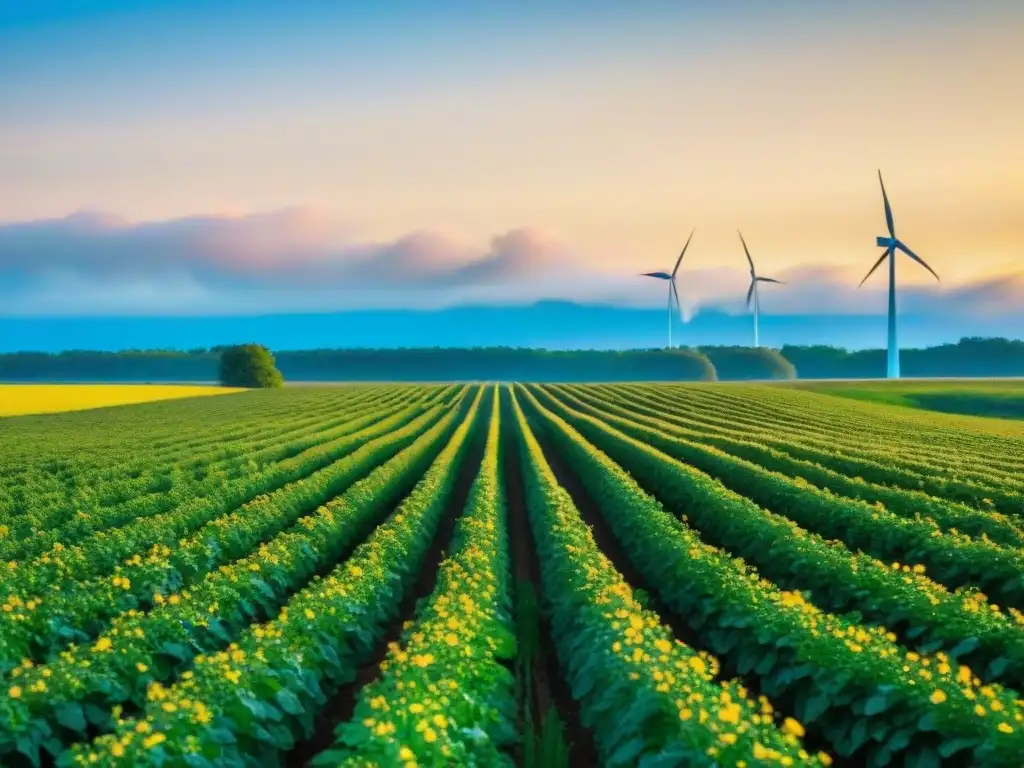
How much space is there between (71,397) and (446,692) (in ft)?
284

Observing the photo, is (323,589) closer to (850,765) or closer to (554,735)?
(554,735)

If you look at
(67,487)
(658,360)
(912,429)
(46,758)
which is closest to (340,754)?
(46,758)

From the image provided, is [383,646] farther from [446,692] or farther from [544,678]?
[446,692]

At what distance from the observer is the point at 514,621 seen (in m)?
13.1

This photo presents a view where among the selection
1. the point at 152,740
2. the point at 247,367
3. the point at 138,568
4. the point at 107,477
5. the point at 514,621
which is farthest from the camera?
the point at 247,367

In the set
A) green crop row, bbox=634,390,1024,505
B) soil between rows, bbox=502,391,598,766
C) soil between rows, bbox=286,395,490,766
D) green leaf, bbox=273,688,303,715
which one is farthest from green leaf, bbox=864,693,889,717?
green crop row, bbox=634,390,1024,505

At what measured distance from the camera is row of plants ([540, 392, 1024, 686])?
31.8ft

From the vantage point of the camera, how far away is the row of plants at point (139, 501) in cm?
1666

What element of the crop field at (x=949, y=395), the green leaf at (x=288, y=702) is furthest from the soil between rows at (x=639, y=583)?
the crop field at (x=949, y=395)

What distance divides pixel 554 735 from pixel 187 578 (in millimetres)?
7672

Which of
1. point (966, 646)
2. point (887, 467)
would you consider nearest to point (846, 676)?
point (966, 646)

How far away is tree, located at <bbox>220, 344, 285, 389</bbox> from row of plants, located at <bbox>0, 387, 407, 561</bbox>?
291ft

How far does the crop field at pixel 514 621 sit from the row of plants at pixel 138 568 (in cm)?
5

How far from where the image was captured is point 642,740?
7379mm
